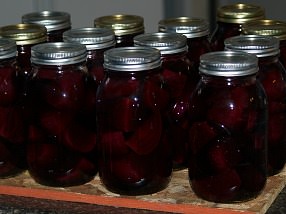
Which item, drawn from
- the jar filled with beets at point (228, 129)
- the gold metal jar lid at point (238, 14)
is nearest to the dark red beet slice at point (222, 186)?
the jar filled with beets at point (228, 129)

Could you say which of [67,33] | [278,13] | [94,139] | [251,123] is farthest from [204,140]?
[278,13]

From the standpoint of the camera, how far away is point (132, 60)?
0.93 meters

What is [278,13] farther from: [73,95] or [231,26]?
[73,95]

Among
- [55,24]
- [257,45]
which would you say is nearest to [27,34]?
[55,24]

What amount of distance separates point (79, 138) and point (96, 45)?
5.3 inches

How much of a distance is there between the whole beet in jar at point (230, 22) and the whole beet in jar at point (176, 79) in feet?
0.42

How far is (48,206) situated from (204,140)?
0.71ft

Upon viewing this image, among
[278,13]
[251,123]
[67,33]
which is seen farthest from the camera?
[278,13]

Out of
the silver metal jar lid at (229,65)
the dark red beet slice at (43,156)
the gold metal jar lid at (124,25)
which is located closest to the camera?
the silver metal jar lid at (229,65)

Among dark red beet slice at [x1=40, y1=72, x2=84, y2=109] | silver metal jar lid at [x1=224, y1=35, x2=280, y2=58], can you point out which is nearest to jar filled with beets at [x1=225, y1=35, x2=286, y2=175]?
silver metal jar lid at [x1=224, y1=35, x2=280, y2=58]

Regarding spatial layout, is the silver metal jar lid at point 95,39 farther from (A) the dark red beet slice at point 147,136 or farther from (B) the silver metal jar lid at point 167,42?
(A) the dark red beet slice at point 147,136

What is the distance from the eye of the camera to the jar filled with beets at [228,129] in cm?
91

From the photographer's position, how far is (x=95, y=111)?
101cm

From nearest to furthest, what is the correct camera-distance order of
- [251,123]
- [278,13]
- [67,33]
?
[251,123]
[67,33]
[278,13]
